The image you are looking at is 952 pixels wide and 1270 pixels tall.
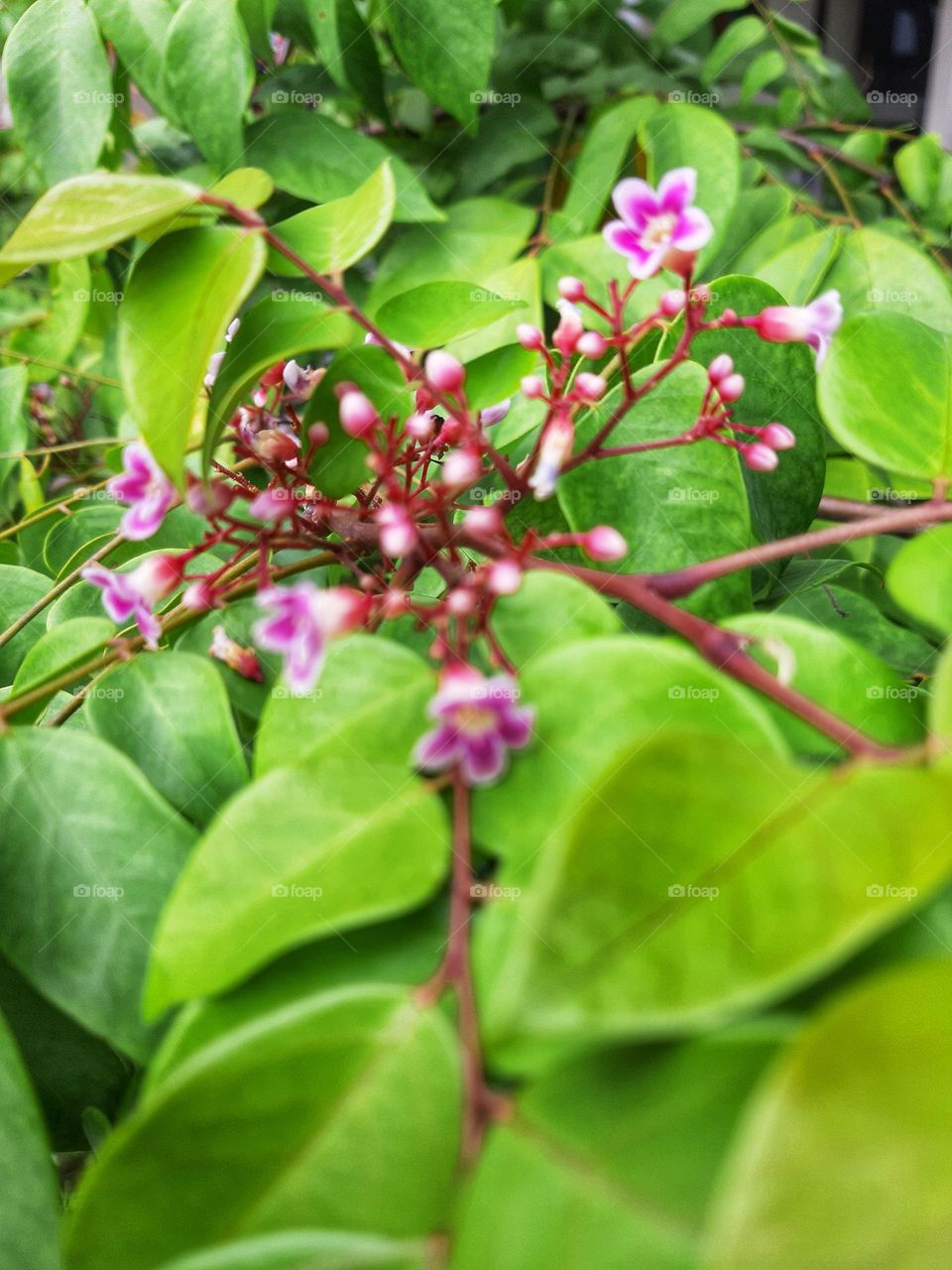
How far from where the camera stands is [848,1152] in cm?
19

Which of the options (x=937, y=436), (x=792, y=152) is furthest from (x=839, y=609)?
(x=792, y=152)

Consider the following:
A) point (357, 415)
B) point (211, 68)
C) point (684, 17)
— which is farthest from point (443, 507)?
point (684, 17)

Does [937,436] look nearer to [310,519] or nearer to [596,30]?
[310,519]

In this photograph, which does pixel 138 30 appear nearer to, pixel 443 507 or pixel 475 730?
pixel 443 507

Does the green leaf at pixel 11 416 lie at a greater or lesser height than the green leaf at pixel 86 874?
lesser

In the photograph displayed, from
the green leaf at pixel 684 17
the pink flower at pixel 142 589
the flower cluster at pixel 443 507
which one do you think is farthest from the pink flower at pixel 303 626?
the green leaf at pixel 684 17

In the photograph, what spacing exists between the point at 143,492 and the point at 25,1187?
0.27m

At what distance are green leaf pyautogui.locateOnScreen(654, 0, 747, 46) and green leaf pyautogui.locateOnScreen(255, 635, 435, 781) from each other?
3.80 ft

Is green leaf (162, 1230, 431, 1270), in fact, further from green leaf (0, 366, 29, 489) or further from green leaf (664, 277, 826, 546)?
green leaf (0, 366, 29, 489)

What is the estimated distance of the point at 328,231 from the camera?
0.49 m

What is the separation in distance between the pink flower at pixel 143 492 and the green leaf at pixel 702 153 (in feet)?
1.74

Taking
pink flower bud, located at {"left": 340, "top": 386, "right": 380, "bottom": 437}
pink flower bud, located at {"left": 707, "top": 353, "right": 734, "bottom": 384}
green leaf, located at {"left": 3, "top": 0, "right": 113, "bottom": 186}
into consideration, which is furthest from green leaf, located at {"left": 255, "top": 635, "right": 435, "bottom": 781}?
green leaf, located at {"left": 3, "top": 0, "right": 113, "bottom": 186}

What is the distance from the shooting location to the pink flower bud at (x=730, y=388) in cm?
43

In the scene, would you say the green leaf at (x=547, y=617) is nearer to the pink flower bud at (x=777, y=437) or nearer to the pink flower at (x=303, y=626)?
the pink flower at (x=303, y=626)
